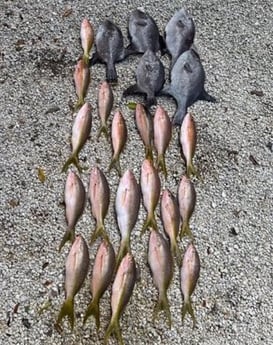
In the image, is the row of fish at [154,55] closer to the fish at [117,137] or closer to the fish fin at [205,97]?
the fish fin at [205,97]

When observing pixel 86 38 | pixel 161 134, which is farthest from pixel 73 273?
pixel 86 38

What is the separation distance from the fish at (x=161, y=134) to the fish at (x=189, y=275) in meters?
0.46

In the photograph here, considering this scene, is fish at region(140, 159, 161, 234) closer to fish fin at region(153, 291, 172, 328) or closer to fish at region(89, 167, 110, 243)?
fish at region(89, 167, 110, 243)

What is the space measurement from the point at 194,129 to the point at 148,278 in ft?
2.55

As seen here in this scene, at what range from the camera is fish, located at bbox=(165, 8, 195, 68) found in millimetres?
3535

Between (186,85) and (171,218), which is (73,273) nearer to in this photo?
(171,218)

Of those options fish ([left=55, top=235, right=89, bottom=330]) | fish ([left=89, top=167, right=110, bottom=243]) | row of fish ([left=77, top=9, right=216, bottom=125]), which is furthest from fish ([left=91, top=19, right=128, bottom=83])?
fish ([left=55, top=235, right=89, bottom=330])

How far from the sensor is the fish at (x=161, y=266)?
2.71 m

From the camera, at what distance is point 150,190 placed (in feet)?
9.71

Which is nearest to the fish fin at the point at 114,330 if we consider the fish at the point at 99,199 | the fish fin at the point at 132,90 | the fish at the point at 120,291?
the fish at the point at 120,291

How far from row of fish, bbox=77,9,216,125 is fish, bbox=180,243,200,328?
0.74 meters

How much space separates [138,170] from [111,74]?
583 mm

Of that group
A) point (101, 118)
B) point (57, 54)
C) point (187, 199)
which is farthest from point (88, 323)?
point (57, 54)

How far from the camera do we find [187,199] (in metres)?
2.97
